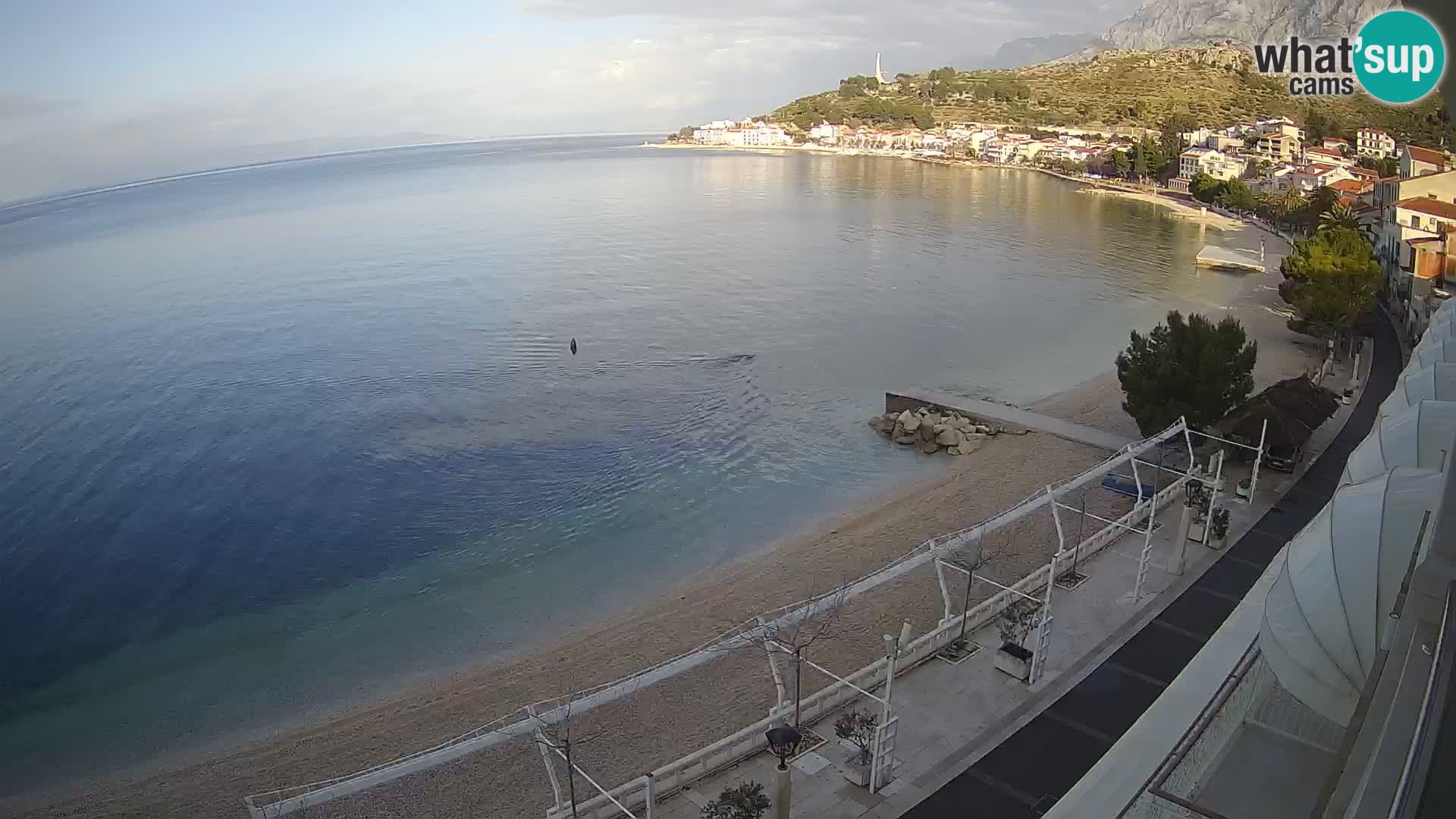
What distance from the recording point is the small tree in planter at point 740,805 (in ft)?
31.8

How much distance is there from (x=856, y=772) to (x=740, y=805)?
1.63 meters

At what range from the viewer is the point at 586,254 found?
6350 centimetres

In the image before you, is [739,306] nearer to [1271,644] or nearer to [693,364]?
[693,364]

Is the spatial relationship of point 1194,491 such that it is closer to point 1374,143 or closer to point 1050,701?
point 1050,701

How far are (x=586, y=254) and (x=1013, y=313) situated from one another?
32057mm

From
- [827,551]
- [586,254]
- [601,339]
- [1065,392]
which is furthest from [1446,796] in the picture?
[586,254]

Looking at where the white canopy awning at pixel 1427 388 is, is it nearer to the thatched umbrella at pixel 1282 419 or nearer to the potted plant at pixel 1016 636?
the thatched umbrella at pixel 1282 419

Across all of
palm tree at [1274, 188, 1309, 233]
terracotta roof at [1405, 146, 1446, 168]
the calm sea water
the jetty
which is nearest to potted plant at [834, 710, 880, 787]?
the calm sea water

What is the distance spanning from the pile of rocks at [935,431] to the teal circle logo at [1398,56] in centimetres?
1506

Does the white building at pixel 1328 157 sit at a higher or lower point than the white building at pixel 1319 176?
higher

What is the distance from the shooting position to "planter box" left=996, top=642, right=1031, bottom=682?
12.3 m

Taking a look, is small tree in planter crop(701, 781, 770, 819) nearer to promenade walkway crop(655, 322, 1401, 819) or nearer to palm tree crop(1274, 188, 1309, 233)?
promenade walkway crop(655, 322, 1401, 819)

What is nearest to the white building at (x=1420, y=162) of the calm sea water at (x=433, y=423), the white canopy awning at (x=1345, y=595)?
the calm sea water at (x=433, y=423)

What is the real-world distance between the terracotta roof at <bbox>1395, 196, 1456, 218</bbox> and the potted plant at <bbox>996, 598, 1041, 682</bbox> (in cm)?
3427
